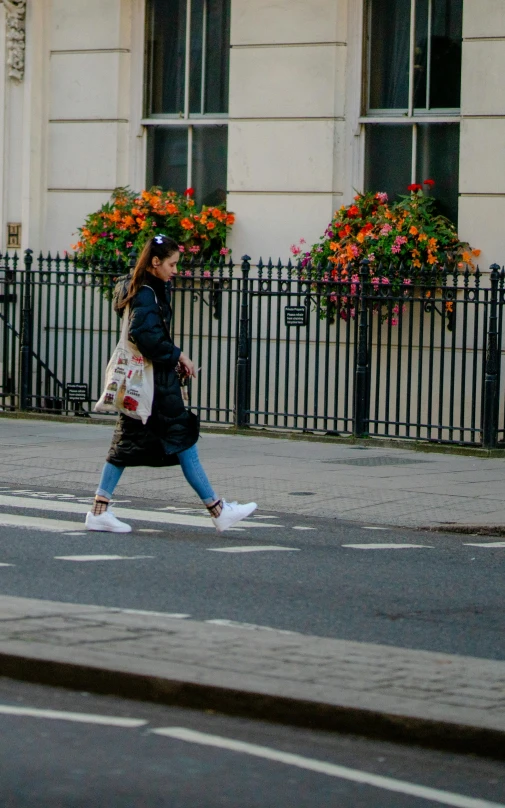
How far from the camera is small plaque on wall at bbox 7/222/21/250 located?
63.1 feet

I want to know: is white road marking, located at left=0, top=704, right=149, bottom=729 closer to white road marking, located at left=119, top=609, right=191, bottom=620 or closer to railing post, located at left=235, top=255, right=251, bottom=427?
white road marking, located at left=119, top=609, right=191, bottom=620

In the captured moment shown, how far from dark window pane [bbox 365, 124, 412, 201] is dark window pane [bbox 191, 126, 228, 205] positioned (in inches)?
72.5

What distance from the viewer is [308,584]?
8258 millimetres

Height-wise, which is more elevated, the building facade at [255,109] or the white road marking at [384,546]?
the building facade at [255,109]

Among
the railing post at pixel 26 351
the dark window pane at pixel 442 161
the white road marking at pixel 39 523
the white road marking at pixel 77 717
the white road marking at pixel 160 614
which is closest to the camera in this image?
the white road marking at pixel 77 717

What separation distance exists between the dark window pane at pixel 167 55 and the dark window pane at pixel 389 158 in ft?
8.49

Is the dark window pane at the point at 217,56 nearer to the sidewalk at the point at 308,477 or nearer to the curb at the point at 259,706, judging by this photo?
the sidewalk at the point at 308,477

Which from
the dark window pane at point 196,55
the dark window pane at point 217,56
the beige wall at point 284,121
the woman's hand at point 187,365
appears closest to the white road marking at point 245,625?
the woman's hand at point 187,365

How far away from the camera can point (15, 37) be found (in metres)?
19.0

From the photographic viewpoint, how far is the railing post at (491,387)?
15.1m

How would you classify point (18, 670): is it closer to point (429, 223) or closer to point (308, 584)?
point (308, 584)

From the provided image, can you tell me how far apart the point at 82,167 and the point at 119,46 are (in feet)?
4.97

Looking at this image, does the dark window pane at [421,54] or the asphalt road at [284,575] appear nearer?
the asphalt road at [284,575]

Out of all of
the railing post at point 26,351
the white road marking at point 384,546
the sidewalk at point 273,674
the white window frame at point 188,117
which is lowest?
the white road marking at point 384,546
